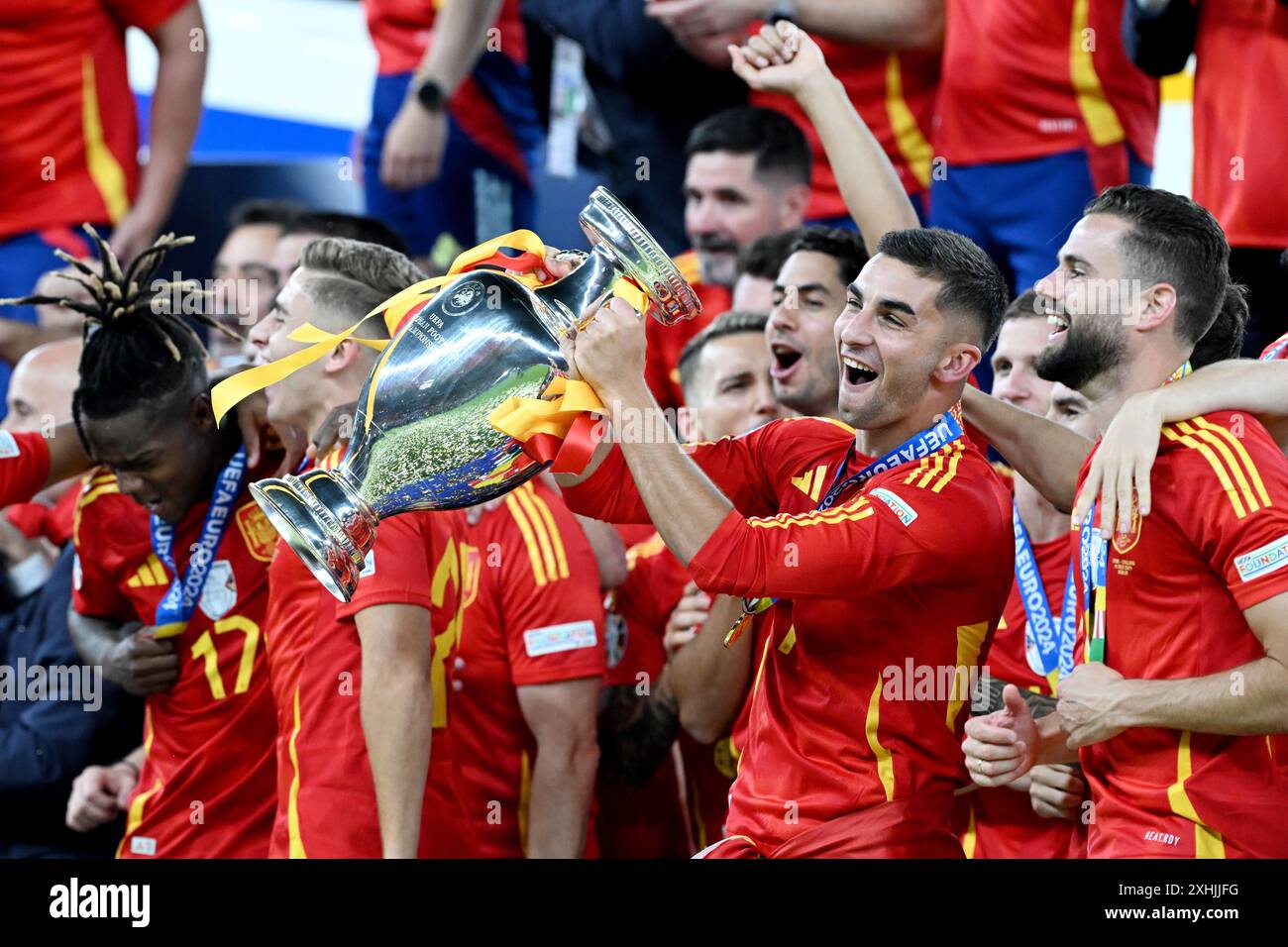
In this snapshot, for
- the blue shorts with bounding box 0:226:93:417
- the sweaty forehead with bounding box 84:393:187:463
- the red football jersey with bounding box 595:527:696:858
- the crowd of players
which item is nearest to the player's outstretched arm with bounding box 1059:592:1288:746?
the crowd of players

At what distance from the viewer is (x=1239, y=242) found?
14.9 ft

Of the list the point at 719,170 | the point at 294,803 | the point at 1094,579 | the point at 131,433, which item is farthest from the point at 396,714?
the point at 719,170

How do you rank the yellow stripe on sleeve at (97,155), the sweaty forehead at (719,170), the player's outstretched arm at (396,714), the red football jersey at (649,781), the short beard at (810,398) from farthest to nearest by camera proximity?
the yellow stripe on sleeve at (97,155)
the sweaty forehead at (719,170)
the red football jersey at (649,781)
the short beard at (810,398)
the player's outstretched arm at (396,714)

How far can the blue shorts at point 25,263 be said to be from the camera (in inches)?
246

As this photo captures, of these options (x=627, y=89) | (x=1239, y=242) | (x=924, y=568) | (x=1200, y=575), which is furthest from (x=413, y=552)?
(x=627, y=89)

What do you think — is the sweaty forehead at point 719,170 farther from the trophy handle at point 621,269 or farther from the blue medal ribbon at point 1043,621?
the trophy handle at point 621,269

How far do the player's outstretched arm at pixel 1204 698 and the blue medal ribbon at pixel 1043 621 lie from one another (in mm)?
683

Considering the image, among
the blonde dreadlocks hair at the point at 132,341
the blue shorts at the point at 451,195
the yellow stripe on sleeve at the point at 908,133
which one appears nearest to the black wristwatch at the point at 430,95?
the blue shorts at the point at 451,195

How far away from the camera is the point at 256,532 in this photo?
14.1 ft

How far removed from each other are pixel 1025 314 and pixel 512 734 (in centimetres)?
162

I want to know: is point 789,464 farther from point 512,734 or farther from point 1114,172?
point 1114,172

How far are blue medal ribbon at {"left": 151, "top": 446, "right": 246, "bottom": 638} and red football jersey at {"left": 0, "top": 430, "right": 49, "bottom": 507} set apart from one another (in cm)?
49

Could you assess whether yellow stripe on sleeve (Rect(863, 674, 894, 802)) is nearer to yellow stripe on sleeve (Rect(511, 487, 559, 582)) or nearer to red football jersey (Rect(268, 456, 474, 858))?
red football jersey (Rect(268, 456, 474, 858))

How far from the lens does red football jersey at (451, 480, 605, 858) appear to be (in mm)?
4250
